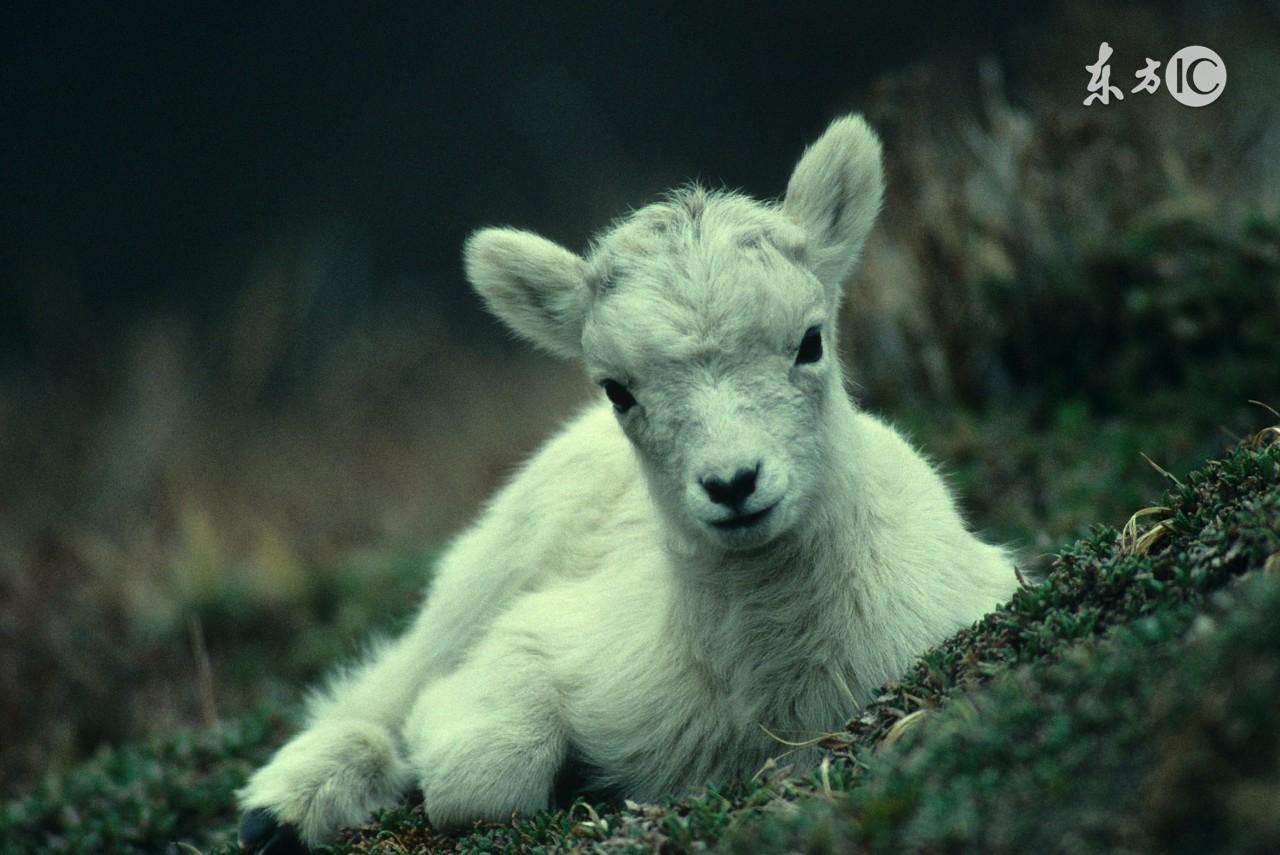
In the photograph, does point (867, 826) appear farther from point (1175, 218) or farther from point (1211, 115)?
point (1211, 115)

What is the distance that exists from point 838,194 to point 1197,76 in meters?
6.59

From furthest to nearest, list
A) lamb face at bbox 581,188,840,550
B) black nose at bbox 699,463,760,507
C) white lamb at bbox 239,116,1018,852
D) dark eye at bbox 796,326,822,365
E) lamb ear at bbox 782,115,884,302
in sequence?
lamb ear at bbox 782,115,884,302
dark eye at bbox 796,326,822,365
white lamb at bbox 239,116,1018,852
lamb face at bbox 581,188,840,550
black nose at bbox 699,463,760,507

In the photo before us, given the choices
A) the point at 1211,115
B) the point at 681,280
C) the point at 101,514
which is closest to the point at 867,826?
the point at 681,280

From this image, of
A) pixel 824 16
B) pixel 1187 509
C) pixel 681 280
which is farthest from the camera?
pixel 824 16

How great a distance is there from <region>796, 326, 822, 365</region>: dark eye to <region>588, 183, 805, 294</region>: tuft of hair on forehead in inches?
11.9

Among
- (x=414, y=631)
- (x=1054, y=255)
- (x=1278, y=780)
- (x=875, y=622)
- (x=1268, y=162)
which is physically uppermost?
(x=1268, y=162)

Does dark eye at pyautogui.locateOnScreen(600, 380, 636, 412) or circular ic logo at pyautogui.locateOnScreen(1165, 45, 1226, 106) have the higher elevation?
circular ic logo at pyautogui.locateOnScreen(1165, 45, 1226, 106)

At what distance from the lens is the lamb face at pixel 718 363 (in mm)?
4172

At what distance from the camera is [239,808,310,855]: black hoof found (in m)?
4.90

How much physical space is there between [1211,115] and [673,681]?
756cm

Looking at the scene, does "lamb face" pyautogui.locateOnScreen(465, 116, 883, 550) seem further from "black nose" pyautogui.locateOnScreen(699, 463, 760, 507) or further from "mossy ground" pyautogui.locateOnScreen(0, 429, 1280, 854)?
"mossy ground" pyautogui.locateOnScreen(0, 429, 1280, 854)

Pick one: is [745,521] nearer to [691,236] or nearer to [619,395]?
[619,395]

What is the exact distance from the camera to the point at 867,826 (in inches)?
115

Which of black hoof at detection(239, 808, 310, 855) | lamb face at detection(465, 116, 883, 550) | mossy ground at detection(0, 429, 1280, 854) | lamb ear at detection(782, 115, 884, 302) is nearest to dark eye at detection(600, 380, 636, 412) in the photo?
lamb face at detection(465, 116, 883, 550)
